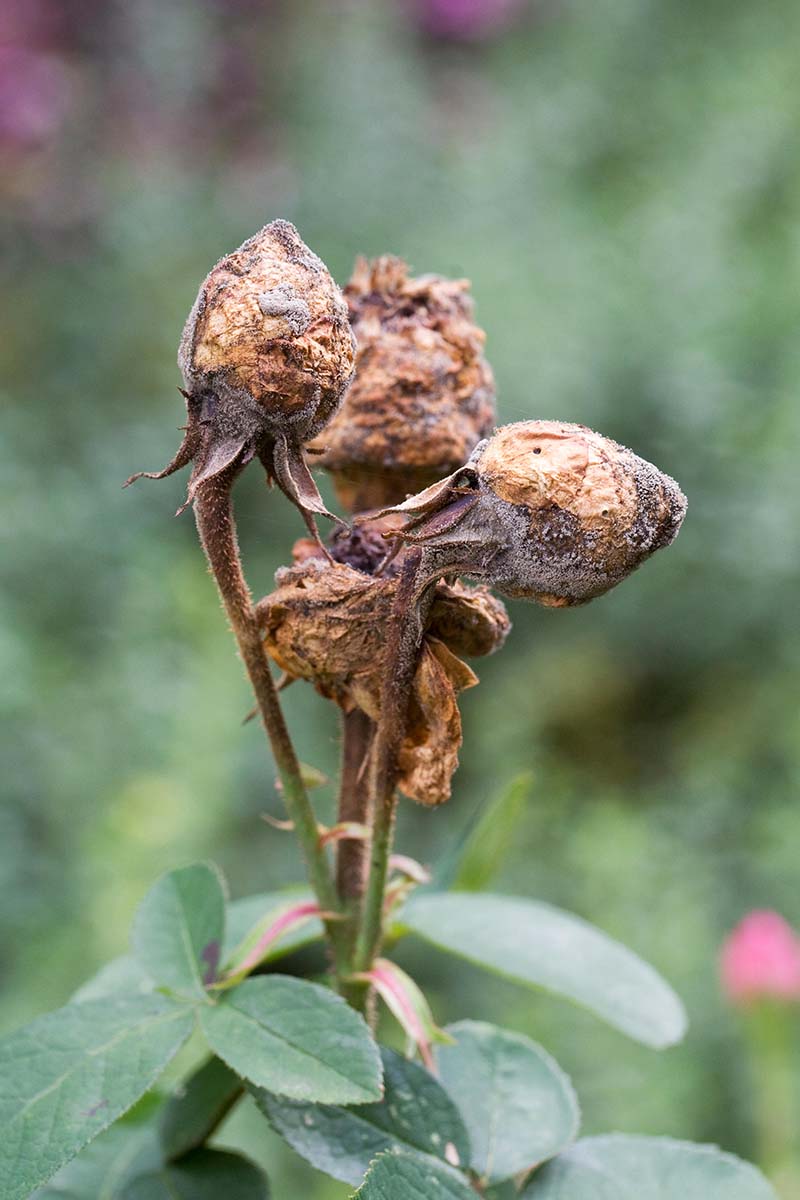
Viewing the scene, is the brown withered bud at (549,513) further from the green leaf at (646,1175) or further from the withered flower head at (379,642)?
the green leaf at (646,1175)

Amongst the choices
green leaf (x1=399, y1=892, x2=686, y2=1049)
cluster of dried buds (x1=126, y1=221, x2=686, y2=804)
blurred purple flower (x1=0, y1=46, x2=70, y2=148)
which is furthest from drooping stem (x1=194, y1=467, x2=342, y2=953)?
blurred purple flower (x1=0, y1=46, x2=70, y2=148)

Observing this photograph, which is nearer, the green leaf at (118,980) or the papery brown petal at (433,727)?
the papery brown petal at (433,727)

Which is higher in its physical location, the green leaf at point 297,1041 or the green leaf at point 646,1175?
the green leaf at point 297,1041

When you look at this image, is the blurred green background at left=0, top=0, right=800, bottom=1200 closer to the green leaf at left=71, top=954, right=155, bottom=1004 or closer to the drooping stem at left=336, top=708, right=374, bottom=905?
the green leaf at left=71, top=954, right=155, bottom=1004

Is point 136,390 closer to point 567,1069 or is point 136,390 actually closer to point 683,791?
point 683,791

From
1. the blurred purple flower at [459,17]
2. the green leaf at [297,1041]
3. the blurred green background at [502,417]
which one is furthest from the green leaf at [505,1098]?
the blurred purple flower at [459,17]

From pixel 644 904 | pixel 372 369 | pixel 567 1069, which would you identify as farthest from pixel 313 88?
pixel 372 369
